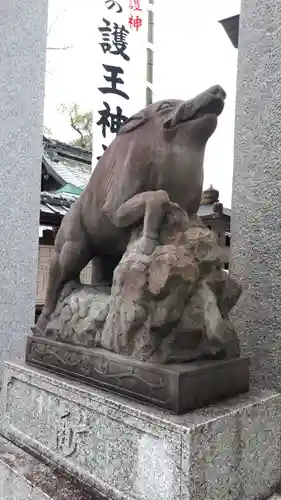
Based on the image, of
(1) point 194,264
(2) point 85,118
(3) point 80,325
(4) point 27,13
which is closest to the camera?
(1) point 194,264

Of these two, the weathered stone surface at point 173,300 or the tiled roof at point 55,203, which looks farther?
the tiled roof at point 55,203

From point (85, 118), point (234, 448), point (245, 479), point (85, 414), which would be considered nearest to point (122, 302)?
point (85, 414)

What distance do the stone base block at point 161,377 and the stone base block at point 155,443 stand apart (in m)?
0.03

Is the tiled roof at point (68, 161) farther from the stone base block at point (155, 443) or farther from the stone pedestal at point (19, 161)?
the stone base block at point (155, 443)

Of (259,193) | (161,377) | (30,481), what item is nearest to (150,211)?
(161,377)

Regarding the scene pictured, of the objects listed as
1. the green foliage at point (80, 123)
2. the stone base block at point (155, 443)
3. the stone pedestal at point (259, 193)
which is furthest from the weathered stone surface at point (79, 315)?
the green foliage at point (80, 123)

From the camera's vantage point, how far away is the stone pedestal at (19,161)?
118 inches

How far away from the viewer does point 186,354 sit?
118 centimetres

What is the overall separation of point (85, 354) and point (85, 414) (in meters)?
0.18

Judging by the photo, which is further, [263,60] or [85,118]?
[85,118]

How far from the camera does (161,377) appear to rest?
1.12m

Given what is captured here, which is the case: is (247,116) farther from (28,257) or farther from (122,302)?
(28,257)

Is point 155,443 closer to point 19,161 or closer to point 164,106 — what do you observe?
point 164,106

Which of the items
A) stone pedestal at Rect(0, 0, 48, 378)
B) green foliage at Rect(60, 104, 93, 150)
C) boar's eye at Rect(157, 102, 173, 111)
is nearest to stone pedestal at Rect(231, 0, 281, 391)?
boar's eye at Rect(157, 102, 173, 111)
